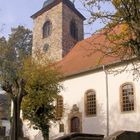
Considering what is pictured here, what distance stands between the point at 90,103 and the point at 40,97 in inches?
178

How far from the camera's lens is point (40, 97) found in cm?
2288

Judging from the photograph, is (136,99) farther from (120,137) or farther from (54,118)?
(120,137)

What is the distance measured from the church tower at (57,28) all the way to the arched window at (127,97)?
12.9 metres

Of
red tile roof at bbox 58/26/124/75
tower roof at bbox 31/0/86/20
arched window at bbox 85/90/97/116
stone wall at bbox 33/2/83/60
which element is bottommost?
arched window at bbox 85/90/97/116

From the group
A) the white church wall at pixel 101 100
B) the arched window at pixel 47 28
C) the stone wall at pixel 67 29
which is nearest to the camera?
the white church wall at pixel 101 100

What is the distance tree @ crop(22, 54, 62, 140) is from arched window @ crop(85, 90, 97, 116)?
2833 mm

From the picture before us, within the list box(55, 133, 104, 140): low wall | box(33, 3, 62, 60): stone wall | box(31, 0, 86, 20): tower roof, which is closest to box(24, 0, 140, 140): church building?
box(33, 3, 62, 60): stone wall

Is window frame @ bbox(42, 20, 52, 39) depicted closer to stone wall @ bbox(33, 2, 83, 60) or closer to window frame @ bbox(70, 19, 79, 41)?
stone wall @ bbox(33, 2, 83, 60)

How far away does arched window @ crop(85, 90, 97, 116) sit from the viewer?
2511 centimetres

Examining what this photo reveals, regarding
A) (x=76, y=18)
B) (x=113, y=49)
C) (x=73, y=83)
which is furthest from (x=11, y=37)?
(x=113, y=49)

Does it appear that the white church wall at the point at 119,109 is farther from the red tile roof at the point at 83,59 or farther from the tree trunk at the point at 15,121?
the tree trunk at the point at 15,121

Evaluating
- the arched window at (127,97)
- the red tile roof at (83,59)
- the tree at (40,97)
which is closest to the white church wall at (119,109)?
the arched window at (127,97)

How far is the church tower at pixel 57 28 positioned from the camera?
36.2 metres

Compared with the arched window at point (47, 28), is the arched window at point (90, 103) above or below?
below
